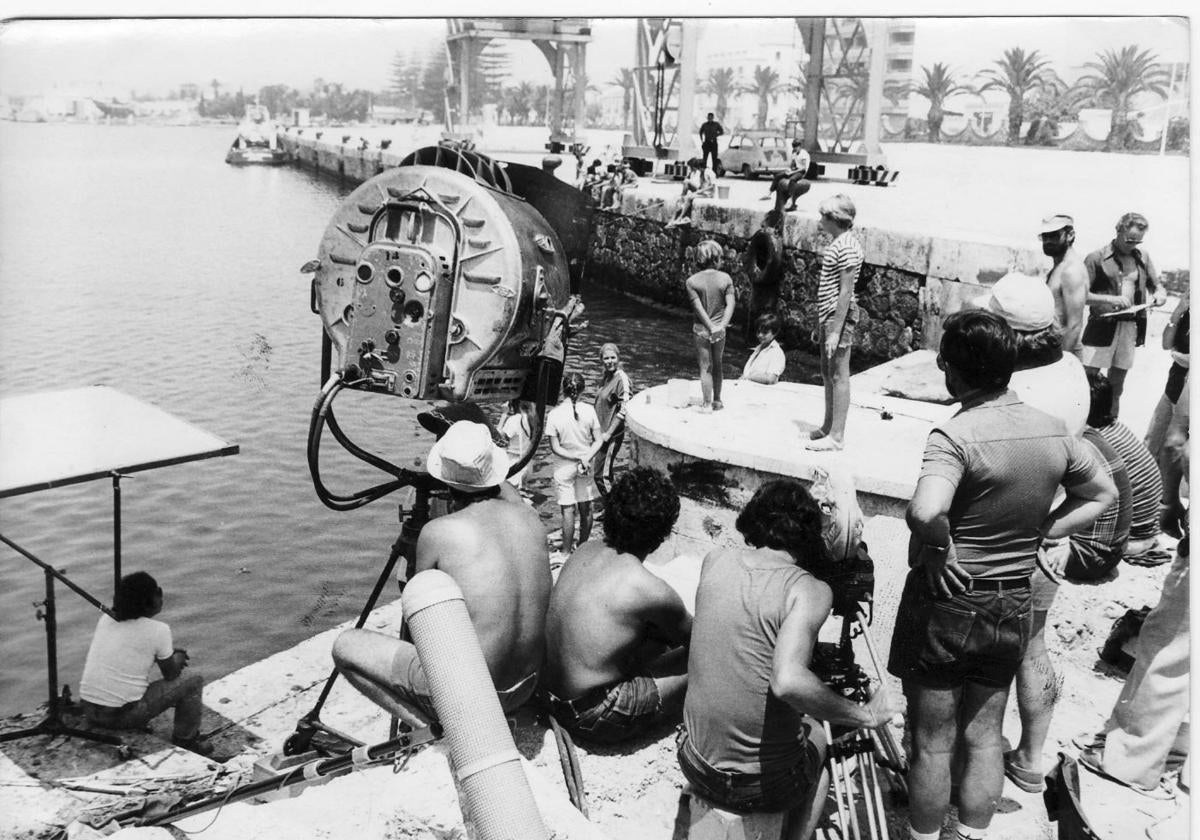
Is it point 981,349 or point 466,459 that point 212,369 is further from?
point 981,349

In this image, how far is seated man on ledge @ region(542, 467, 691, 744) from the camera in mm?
3629

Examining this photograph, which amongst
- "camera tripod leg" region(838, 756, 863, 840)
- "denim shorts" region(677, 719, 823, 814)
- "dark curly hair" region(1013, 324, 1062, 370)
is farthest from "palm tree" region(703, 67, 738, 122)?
"denim shorts" region(677, 719, 823, 814)

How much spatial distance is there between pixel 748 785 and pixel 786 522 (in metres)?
0.80

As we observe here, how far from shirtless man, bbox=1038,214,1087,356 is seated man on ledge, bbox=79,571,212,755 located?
15.9ft

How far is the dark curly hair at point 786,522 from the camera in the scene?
10.5 feet

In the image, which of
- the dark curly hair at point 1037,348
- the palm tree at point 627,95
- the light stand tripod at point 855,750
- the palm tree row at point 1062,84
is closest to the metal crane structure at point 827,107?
the palm tree at point 627,95

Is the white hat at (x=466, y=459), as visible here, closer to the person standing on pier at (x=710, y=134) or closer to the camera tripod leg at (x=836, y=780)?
the camera tripod leg at (x=836, y=780)

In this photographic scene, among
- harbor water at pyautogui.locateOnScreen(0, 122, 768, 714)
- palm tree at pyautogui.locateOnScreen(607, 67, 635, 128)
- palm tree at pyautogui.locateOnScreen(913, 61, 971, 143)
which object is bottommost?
harbor water at pyautogui.locateOnScreen(0, 122, 768, 714)

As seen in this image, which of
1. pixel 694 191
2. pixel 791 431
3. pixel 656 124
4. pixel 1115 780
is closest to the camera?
pixel 1115 780

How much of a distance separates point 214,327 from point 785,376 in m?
8.42

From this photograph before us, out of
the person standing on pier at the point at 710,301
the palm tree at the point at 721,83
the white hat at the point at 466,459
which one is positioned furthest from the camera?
the palm tree at the point at 721,83

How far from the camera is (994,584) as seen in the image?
10.5ft

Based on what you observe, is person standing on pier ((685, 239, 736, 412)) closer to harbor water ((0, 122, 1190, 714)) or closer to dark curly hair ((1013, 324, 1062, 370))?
harbor water ((0, 122, 1190, 714))

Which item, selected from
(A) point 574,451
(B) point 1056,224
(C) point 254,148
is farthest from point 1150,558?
(C) point 254,148
